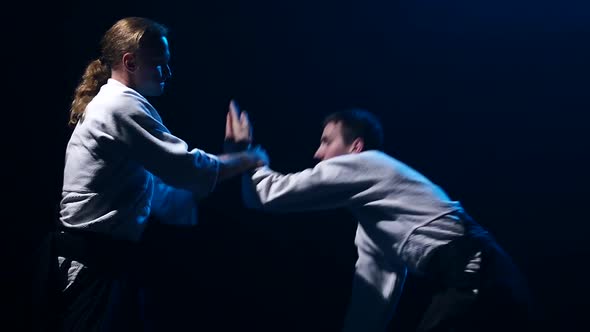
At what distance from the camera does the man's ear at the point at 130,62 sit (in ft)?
5.25

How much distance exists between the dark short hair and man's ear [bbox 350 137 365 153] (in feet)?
0.04

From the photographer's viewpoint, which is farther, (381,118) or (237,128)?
(381,118)

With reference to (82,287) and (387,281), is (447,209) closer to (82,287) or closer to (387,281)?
(387,281)

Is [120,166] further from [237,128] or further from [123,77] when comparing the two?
[237,128]

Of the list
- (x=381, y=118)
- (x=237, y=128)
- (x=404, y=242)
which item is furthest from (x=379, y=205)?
(x=381, y=118)

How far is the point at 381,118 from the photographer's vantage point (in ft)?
8.87

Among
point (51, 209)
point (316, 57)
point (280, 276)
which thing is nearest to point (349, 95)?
point (316, 57)

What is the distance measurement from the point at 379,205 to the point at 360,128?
388 mm

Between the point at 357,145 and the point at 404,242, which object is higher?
the point at 357,145

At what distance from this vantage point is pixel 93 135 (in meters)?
1.46

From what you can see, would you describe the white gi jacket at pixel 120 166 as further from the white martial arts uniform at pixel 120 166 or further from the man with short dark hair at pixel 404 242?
the man with short dark hair at pixel 404 242

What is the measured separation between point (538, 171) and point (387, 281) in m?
1.29

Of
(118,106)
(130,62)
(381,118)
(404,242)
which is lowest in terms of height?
(404,242)

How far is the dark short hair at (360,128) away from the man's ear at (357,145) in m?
0.01
